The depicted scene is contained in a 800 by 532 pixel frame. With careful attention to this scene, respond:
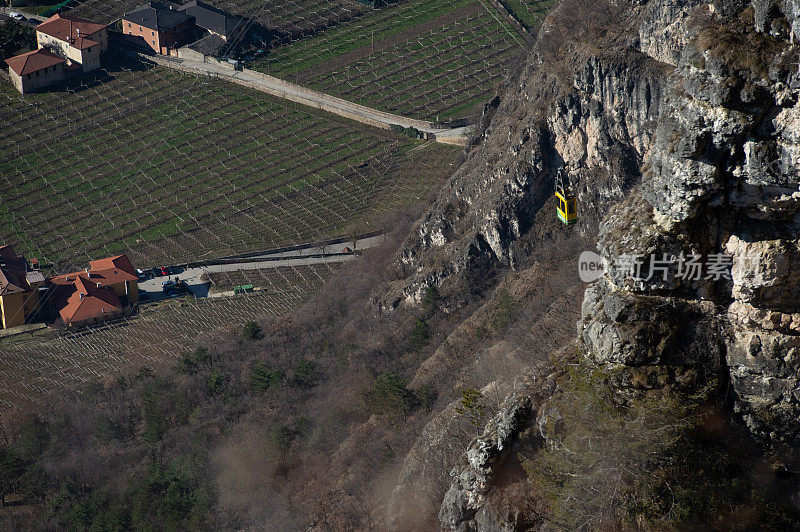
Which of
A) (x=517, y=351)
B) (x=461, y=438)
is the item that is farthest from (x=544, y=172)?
(x=461, y=438)

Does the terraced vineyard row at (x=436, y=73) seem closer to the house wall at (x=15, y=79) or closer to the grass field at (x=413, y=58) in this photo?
the grass field at (x=413, y=58)

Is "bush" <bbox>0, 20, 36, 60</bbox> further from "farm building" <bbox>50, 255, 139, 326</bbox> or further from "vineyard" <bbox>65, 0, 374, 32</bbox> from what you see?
"farm building" <bbox>50, 255, 139, 326</bbox>

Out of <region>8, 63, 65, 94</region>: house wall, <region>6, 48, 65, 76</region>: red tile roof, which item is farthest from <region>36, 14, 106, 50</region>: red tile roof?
<region>8, 63, 65, 94</region>: house wall

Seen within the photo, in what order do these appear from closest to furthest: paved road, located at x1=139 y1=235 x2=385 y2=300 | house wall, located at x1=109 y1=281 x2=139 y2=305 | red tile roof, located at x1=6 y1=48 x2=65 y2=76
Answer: house wall, located at x1=109 y1=281 x2=139 y2=305 → paved road, located at x1=139 y1=235 x2=385 y2=300 → red tile roof, located at x1=6 y1=48 x2=65 y2=76

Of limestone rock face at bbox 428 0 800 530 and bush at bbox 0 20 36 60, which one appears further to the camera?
bush at bbox 0 20 36 60

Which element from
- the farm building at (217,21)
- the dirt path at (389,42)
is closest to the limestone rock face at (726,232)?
the dirt path at (389,42)

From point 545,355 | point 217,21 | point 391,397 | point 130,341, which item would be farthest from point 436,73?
point 545,355
